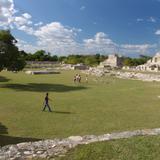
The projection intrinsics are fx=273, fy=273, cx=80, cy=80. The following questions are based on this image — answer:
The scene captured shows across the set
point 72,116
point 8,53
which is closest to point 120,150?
point 72,116

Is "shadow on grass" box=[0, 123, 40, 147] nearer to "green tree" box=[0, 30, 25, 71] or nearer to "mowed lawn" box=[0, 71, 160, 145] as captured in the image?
"mowed lawn" box=[0, 71, 160, 145]

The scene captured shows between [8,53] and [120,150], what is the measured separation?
2475 cm

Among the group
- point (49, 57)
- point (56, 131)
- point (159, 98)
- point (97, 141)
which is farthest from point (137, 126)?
point (49, 57)

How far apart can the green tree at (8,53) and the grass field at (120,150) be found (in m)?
23.5

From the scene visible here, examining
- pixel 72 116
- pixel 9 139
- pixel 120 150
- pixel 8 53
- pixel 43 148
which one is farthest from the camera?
pixel 8 53

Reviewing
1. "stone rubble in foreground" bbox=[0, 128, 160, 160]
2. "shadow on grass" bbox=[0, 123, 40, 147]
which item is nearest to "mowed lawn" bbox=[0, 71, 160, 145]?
"shadow on grass" bbox=[0, 123, 40, 147]

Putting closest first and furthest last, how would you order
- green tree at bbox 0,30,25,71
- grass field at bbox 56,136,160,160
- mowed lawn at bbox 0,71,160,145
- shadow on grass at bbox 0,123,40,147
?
grass field at bbox 56,136,160,160
shadow on grass at bbox 0,123,40,147
mowed lawn at bbox 0,71,160,145
green tree at bbox 0,30,25,71

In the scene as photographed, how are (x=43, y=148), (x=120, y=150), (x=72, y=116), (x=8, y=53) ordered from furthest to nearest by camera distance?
1. (x=8, y=53)
2. (x=72, y=116)
3. (x=43, y=148)
4. (x=120, y=150)

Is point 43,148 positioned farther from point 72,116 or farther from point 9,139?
point 72,116

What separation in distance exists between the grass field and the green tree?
23.5m

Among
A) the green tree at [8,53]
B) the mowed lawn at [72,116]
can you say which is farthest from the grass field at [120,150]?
the green tree at [8,53]

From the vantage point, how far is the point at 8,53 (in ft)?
99.1

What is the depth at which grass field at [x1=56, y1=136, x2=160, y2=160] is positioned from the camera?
730 centimetres

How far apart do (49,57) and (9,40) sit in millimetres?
99917
